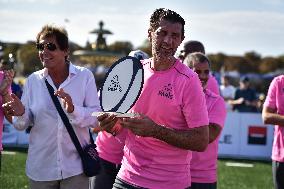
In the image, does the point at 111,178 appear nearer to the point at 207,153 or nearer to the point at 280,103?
the point at 207,153

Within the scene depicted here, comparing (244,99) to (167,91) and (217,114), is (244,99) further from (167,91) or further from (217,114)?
(167,91)

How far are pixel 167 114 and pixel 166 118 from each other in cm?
3

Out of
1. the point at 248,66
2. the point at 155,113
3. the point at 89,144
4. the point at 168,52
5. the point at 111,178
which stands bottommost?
the point at 248,66

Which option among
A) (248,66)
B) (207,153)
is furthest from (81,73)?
(248,66)

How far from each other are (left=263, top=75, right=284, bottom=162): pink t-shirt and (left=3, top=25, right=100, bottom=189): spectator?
192cm

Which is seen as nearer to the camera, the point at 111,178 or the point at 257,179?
the point at 111,178

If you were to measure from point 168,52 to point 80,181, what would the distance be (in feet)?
5.09

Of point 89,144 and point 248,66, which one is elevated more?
point 89,144

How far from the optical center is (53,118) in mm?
4477

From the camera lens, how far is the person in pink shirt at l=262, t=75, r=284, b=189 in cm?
551

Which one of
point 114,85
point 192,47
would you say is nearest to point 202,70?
point 192,47

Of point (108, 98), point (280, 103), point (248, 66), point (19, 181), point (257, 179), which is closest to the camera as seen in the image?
point (108, 98)

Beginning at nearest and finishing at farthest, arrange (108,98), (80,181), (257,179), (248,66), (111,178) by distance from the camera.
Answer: (108,98), (80,181), (111,178), (257,179), (248,66)

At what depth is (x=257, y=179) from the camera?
39.4 ft
